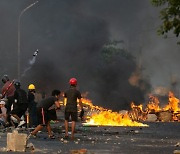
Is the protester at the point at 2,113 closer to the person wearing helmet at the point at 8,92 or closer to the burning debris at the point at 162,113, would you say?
the person wearing helmet at the point at 8,92

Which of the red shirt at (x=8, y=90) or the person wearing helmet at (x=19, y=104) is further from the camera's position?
the red shirt at (x=8, y=90)

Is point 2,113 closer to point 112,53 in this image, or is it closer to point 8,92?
point 8,92

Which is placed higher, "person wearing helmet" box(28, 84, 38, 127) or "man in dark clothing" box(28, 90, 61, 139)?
"person wearing helmet" box(28, 84, 38, 127)

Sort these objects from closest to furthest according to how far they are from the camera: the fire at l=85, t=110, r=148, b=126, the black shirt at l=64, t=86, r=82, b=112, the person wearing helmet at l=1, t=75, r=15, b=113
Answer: the black shirt at l=64, t=86, r=82, b=112, the person wearing helmet at l=1, t=75, r=15, b=113, the fire at l=85, t=110, r=148, b=126

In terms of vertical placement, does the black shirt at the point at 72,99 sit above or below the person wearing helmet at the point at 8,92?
below

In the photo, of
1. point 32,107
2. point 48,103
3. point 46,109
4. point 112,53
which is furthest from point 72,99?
point 112,53

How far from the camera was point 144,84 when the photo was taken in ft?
271

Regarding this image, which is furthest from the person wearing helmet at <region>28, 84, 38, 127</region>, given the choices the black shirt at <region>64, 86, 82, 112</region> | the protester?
the black shirt at <region>64, 86, 82, 112</region>

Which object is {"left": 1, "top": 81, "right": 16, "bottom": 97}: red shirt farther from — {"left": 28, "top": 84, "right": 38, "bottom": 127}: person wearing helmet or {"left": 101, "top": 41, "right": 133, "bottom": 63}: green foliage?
{"left": 101, "top": 41, "right": 133, "bottom": 63}: green foliage

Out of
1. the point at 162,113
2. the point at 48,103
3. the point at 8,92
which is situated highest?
the point at 162,113

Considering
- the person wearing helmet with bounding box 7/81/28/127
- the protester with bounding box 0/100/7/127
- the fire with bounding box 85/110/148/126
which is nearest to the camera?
the person wearing helmet with bounding box 7/81/28/127

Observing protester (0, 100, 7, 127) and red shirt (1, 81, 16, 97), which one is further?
red shirt (1, 81, 16, 97)

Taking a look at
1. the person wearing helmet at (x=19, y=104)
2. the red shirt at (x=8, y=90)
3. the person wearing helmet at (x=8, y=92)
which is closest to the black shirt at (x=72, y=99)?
the person wearing helmet at (x=19, y=104)

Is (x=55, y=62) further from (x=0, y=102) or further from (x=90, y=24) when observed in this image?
(x=0, y=102)
